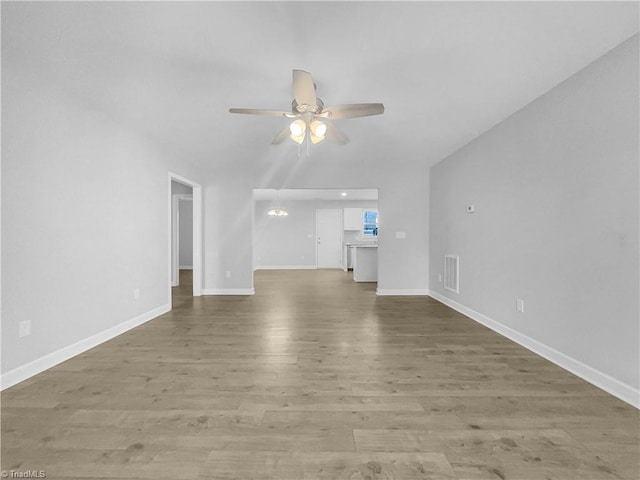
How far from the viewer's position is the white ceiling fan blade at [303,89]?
1.93 m

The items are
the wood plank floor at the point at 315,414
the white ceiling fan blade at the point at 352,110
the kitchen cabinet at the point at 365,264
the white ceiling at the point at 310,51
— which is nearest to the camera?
the wood plank floor at the point at 315,414

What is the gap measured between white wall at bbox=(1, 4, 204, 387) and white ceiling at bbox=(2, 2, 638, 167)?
24 millimetres

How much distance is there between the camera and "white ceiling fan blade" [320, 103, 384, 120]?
7.48 ft

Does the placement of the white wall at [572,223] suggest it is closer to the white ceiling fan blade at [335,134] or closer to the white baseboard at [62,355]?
the white ceiling fan blade at [335,134]

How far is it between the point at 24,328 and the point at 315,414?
7.09ft

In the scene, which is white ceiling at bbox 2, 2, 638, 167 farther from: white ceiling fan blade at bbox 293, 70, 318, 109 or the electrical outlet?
the electrical outlet

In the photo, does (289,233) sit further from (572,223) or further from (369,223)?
(572,223)

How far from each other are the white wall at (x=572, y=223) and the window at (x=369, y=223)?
6.20 metres

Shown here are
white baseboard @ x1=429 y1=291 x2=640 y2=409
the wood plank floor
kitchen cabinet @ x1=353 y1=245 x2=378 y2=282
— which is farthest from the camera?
kitchen cabinet @ x1=353 y1=245 x2=378 y2=282

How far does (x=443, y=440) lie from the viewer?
141cm

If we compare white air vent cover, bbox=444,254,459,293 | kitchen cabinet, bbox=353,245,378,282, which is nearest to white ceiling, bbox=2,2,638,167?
white air vent cover, bbox=444,254,459,293

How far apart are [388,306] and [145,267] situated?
3315 mm

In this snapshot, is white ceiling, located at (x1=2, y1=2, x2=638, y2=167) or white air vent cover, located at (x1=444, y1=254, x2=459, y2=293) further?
white air vent cover, located at (x1=444, y1=254, x2=459, y2=293)

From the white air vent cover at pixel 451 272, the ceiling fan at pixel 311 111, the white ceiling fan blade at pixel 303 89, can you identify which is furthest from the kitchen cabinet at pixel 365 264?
the white ceiling fan blade at pixel 303 89
